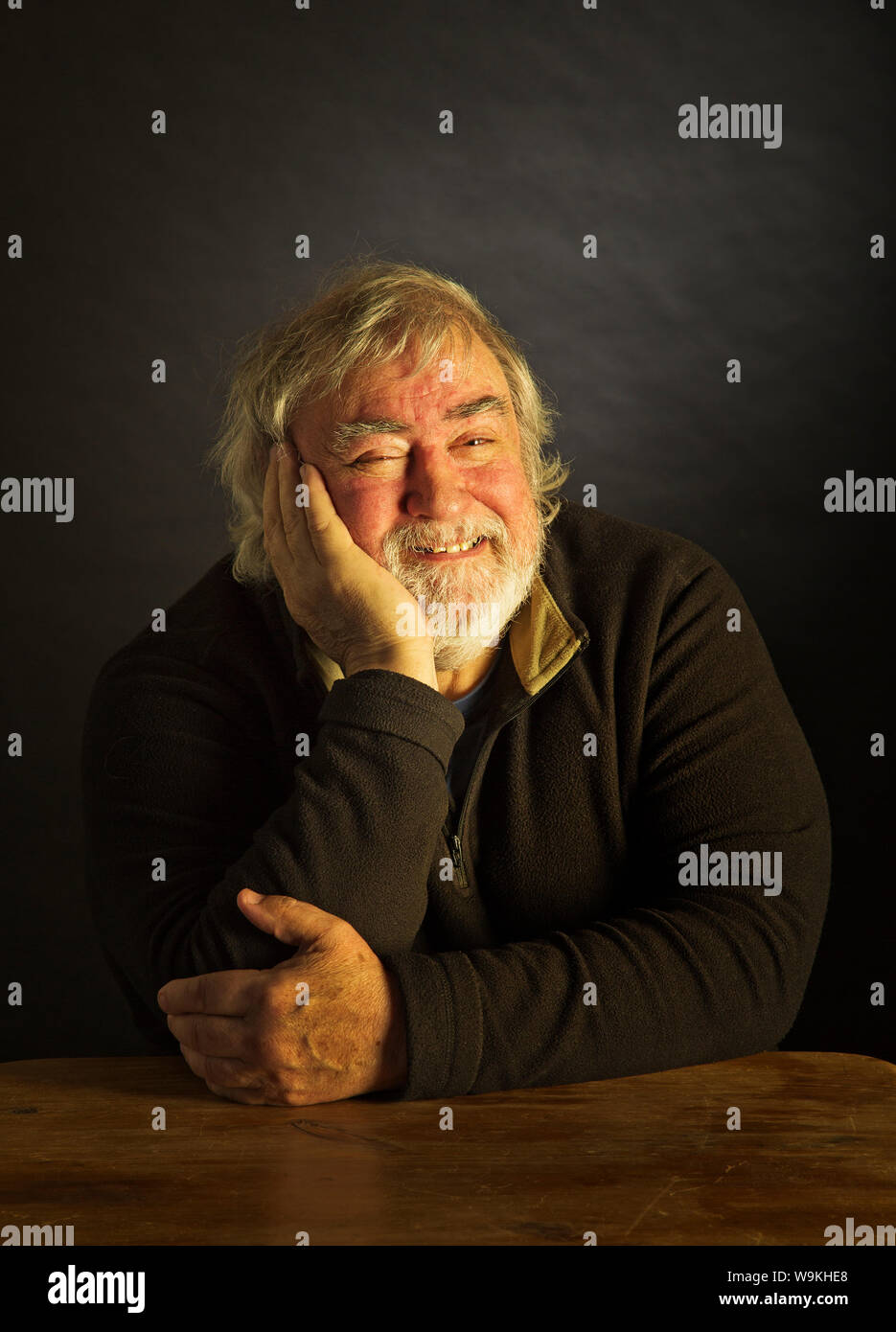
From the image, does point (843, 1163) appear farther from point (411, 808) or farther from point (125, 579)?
point (125, 579)

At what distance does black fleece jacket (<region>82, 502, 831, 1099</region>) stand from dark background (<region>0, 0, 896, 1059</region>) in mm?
908

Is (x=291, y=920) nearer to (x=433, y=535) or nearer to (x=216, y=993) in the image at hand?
(x=216, y=993)

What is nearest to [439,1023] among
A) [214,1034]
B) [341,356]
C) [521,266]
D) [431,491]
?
[214,1034]

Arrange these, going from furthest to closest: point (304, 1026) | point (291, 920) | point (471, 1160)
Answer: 1. point (291, 920)
2. point (304, 1026)
3. point (471, 1160)

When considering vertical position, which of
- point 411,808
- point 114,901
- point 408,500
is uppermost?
point 408,500

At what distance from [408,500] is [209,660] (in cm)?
37

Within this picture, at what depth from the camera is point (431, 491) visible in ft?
5.91

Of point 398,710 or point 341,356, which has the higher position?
point 341,356

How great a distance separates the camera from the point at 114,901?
5.46 ft

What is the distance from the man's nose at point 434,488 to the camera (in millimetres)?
1803
